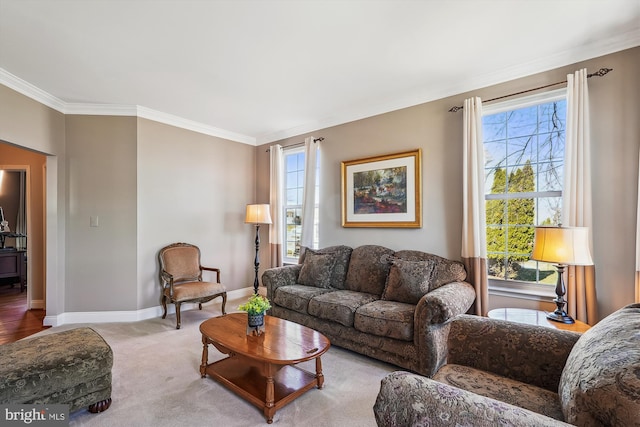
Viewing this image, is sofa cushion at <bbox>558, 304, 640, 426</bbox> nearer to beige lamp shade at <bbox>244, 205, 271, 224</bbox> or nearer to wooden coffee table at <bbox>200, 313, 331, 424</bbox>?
wooden coffee table at <bbox>200, 313, 331, 424</bbox>

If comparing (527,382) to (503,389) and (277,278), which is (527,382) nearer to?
(503,389)

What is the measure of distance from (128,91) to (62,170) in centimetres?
142

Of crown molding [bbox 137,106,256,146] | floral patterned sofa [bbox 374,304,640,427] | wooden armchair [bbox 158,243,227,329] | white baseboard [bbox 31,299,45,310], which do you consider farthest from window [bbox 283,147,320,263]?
white baseboard [bbox 31,299,45,310]

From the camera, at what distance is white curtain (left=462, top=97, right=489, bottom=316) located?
293 centimetres

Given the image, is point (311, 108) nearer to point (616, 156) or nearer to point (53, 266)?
point (616, 156)

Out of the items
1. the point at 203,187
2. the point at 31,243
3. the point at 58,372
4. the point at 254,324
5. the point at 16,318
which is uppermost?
the point at 203,187

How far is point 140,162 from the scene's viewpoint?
402 cm

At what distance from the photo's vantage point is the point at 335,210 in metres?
4.32

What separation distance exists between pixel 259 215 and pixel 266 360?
9.21 ft

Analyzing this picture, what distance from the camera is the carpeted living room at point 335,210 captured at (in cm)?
185

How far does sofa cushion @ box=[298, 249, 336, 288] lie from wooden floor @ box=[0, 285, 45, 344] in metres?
3.21

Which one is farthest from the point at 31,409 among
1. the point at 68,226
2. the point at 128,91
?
the point at 128,91

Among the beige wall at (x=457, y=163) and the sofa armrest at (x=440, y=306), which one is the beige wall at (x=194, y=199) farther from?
the sofa armrest at (x=440, y=306)

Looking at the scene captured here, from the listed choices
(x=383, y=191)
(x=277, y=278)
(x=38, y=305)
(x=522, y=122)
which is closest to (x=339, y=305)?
(x=277, y=278)
